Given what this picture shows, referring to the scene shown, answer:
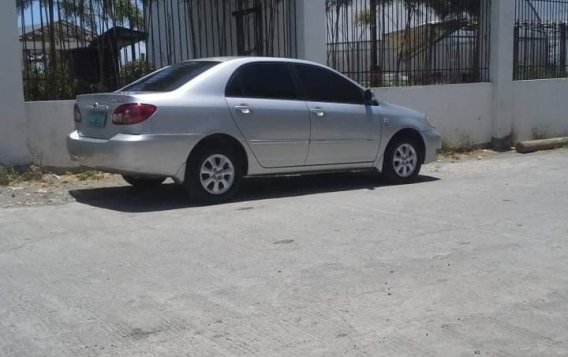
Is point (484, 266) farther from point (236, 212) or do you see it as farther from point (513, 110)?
point (513, 110)

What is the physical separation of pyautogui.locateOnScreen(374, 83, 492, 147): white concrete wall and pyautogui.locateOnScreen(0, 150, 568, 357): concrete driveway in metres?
4.62

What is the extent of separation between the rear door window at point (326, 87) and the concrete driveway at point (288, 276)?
1277 millimetres

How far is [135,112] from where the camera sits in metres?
7.38

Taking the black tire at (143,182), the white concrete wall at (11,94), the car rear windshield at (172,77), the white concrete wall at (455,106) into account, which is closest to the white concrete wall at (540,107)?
the white concrete wall at (455,106)

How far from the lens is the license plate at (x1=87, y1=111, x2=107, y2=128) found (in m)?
7.70

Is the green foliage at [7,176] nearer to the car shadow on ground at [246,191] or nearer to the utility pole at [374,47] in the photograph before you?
the car shadow on ground at [246,191]

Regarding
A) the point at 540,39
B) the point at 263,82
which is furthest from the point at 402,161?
the point at 540,39

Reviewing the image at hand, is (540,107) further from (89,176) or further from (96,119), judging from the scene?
(96,119)

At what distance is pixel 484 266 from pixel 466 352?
1.75 m

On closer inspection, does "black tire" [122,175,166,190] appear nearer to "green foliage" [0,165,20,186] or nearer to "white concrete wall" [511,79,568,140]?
"green foliage" [0,165,20,186]

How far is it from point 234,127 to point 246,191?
1.27m

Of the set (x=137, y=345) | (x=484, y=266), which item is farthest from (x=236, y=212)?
(x=137, y=345)

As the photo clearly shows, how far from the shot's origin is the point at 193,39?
11656 mm

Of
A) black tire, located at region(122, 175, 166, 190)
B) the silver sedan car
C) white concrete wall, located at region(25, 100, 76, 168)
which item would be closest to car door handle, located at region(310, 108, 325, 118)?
the silver sedan car
